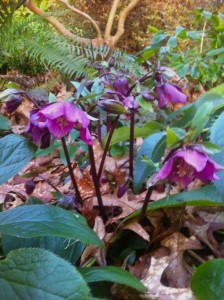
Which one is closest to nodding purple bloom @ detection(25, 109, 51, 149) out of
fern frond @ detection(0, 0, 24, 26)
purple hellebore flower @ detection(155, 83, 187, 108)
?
purple hellebore flower @ detection(155, 83, 187, 108)

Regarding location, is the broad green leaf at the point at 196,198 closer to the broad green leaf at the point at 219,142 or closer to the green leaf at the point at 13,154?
the broad green leaf at the point at 219,142

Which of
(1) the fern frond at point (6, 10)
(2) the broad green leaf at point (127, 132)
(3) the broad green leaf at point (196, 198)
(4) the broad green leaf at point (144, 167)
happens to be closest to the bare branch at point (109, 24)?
(1) the fern frond at point (6, 10)

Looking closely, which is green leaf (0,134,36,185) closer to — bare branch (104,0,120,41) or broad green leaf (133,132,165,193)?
broad green leaf (133,132,165,193)

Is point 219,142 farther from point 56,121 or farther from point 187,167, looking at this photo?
point 56,121

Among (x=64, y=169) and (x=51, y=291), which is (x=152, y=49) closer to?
(x=64, y=169)

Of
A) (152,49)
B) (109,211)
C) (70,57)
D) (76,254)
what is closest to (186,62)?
(152,49)

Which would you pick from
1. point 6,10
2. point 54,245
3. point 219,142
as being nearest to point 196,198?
point 219,142
